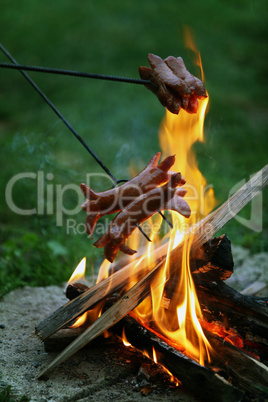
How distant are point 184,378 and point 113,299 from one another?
668mm

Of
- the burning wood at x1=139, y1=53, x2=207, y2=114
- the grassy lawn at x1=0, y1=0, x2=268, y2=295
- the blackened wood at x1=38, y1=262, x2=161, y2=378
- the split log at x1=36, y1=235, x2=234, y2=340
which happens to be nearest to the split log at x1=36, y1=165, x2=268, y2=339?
the split log at x1=36, y1=235, x2=234, y2=340

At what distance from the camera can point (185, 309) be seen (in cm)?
229

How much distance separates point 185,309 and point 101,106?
657cm

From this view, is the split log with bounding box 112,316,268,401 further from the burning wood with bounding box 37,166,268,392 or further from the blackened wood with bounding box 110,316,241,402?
the burning wood with bounding box 37,166,268,392

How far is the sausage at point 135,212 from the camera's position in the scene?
2.10 m

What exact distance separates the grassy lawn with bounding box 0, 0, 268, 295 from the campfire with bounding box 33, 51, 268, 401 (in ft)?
1.54

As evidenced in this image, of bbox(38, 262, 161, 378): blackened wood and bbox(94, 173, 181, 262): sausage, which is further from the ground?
bbox(94, 173, 181, 262): sausage

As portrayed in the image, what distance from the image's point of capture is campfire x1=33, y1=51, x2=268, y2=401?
2.04m

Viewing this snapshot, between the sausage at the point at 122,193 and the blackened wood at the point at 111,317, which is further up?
the sausage at the point at 122,193

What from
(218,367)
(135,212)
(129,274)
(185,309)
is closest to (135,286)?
(129,274)

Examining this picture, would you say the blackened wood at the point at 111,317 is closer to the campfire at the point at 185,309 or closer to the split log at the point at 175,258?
the campfire at the point at 185,309

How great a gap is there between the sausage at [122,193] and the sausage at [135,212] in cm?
7

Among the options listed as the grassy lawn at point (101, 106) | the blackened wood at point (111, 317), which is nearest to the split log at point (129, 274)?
the blackened wood at point (111, 317)

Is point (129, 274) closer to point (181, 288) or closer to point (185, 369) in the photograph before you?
point (181, 288)
